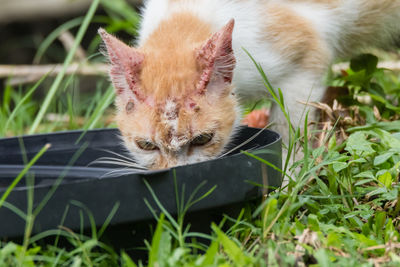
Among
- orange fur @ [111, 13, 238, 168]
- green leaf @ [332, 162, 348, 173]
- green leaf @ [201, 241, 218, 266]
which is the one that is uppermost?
orange fur @ [111, 13, 238, 168]

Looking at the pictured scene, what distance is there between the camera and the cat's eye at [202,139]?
2.03 metres

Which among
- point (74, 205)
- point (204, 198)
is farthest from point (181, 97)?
point (74, 205)

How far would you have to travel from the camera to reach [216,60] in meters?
2.08

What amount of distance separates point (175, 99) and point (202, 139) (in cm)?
18

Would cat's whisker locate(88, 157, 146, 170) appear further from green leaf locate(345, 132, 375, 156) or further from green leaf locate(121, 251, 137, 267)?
green leaf locate(345, 132, 375, 156)

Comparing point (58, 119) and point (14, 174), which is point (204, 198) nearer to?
point (14, 174)

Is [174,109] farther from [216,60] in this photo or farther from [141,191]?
[141,191]

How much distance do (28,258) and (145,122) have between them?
2.30 ft

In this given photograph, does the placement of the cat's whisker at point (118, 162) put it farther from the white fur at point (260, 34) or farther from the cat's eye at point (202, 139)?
the white fur at point (260, 34)

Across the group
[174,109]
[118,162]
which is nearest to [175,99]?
[174,109]

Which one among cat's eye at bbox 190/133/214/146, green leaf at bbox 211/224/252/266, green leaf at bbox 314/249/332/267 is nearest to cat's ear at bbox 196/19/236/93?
cat's eye at bbox 190/133/214/146

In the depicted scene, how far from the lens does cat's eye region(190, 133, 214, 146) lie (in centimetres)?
203

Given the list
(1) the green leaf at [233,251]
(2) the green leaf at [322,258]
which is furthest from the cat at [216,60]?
(2) the green leaf at [322,258]

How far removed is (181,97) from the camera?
200cm
